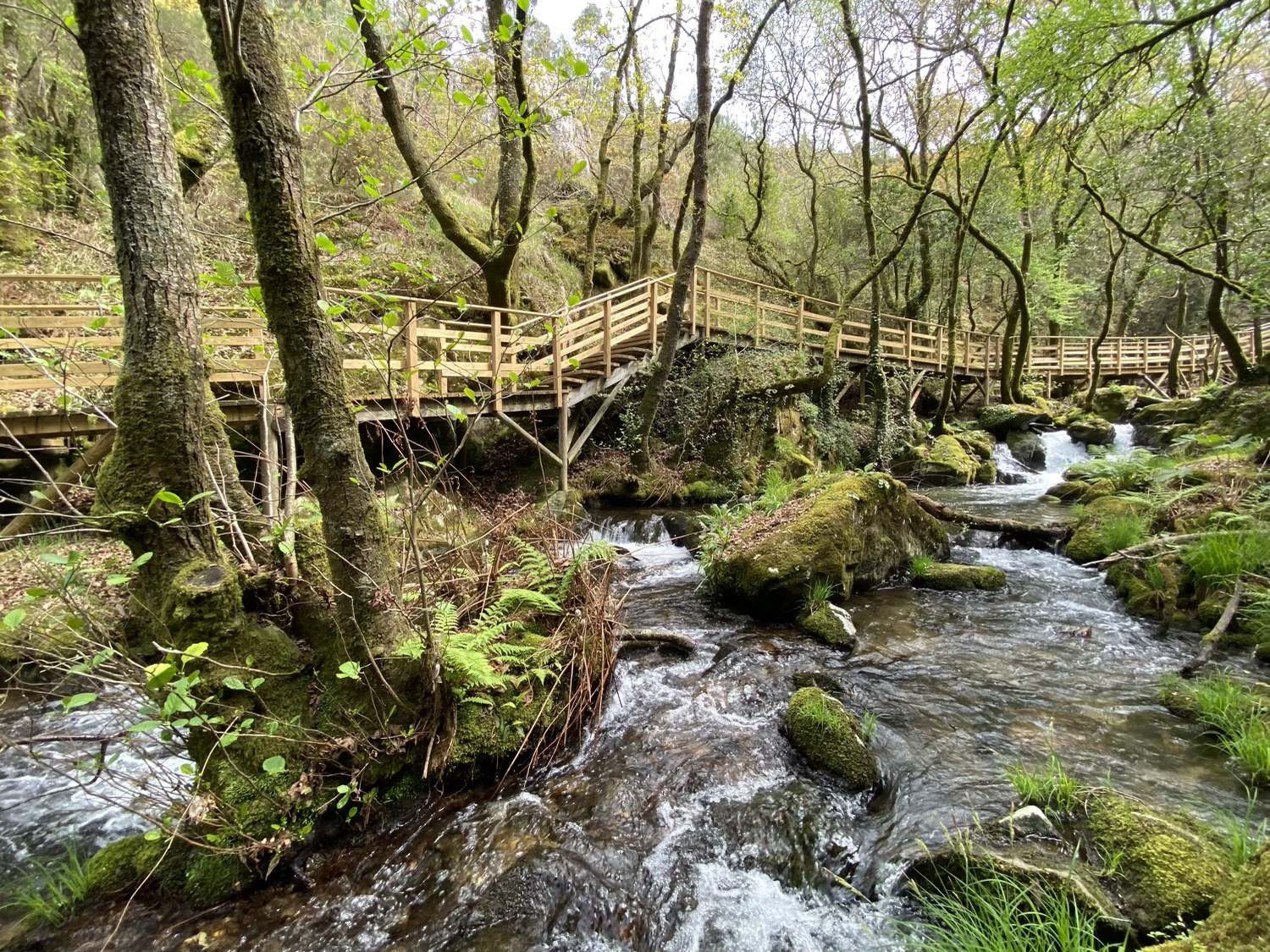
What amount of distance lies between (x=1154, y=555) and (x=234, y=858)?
7434 millimetres

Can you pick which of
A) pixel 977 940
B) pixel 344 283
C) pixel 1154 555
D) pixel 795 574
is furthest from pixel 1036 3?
pixel 977 940

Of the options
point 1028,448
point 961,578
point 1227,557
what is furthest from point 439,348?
point 1028,448

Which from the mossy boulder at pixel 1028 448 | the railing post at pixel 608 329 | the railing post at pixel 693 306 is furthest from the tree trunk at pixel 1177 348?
the railing post at pixel 608 329

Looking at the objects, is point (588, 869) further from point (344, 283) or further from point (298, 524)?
point (344, 283)

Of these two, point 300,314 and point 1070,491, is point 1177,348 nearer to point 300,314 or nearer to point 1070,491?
point 1070,491

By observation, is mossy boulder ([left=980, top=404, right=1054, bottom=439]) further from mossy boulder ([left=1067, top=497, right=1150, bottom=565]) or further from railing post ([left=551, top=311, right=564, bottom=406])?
railing post ([left=551, top=311, right=564, bottom=406])

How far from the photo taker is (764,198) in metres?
19.5

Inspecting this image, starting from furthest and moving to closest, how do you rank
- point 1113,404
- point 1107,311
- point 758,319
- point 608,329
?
1. point 1113,404
2. point 1107,311
3. point 758,319
4. point 608,329

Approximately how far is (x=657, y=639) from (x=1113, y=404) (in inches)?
825

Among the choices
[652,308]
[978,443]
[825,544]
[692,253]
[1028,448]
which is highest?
[692,253]

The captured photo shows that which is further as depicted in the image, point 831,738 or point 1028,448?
point 1028,448

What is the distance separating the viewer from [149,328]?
2.65 m

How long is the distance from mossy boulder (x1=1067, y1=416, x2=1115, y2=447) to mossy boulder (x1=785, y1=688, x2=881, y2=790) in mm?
16099

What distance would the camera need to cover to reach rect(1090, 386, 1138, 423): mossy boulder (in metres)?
17.9
